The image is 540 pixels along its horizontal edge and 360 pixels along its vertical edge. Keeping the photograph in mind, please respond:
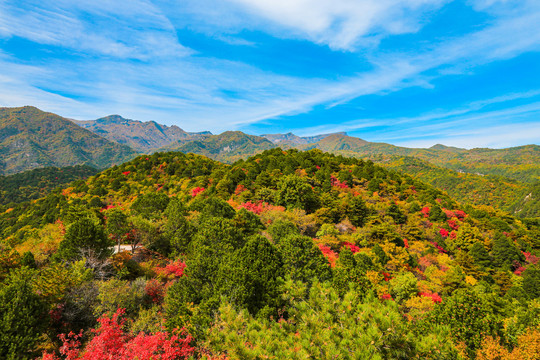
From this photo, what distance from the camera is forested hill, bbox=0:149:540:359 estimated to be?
799 centimetres

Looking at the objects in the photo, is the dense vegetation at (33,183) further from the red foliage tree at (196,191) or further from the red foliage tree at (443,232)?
the red foliage tree at (443,232)

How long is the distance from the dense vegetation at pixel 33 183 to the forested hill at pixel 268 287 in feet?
538

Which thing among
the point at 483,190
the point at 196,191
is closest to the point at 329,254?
Result: the point at 196,191

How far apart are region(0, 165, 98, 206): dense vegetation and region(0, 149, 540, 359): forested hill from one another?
164057 mm

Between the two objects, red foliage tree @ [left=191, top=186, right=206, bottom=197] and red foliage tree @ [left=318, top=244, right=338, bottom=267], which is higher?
red foliage tree @ [left=191, top=186, right=206, bottom=197]

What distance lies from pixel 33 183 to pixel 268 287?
8460 inches

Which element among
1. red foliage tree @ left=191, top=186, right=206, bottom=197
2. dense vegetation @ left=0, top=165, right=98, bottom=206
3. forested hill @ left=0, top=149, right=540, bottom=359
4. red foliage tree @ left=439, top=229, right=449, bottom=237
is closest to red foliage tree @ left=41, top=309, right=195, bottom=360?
forested hill @ left=0, top=149, right=540, bottom=359

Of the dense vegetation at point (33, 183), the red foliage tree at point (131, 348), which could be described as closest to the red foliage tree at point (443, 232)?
the red foliage tree at point (131, 348)

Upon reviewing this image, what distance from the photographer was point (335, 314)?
8430 millimetres

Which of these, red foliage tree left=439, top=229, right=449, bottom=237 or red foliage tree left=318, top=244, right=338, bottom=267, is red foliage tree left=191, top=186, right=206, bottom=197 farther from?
red foliage tree left=439, top=229, right=449, bottom=237

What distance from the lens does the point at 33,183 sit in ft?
501

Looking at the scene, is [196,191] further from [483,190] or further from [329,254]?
[483,190]

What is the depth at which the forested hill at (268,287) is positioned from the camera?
314 inches

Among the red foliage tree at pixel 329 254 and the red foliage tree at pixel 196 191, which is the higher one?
the red foliage tree at pixel 196 191
